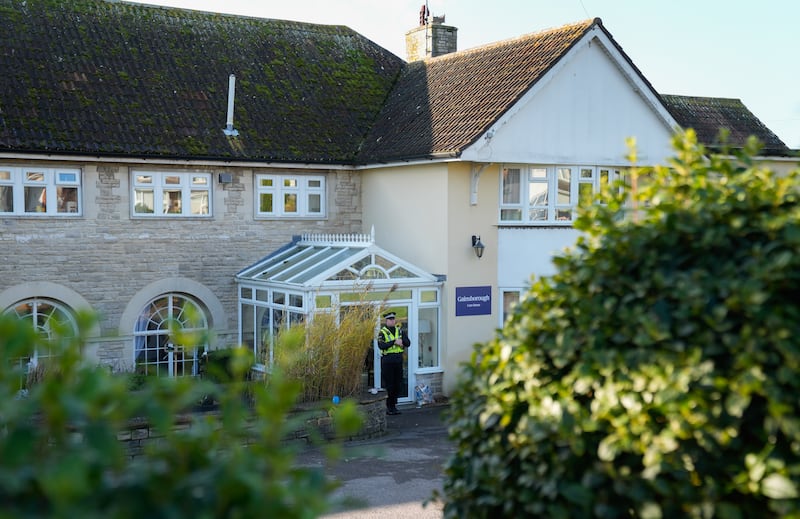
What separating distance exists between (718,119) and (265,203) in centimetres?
1364

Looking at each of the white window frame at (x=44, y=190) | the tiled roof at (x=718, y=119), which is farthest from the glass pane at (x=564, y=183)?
the white window frame at (x=44, y=190)

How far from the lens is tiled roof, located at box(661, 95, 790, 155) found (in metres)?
25.1

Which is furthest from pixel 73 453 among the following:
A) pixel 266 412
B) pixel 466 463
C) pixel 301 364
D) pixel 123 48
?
pixel 123 48

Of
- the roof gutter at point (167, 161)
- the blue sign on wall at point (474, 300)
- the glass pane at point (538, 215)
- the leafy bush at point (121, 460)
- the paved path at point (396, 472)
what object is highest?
the roof gutter at point (167, 161)

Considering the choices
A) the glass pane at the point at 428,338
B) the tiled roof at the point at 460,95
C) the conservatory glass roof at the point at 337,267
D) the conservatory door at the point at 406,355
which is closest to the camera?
the conservatory glass roof at the point at 337,267

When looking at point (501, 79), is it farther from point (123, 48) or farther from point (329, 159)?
point (123, 48)

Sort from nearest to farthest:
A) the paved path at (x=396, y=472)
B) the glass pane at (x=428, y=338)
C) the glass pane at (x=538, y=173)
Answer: the paved path at (x=396, y=472), the glass pane at (x=428, y=338), the glass pane at (x=538, y=173)

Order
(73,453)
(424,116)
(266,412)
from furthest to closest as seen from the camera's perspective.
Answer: (424,116) → (266,412) → (73,453)

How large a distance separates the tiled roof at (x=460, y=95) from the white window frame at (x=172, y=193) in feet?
12.0

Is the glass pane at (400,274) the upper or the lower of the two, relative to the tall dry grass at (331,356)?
upper

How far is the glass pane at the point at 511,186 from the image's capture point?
63.3 ft

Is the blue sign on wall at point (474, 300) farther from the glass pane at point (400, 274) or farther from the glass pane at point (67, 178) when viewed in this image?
the glass pane at point (67, 178)

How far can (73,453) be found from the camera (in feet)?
8.11

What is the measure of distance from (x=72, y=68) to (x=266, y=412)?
18.6 meters
